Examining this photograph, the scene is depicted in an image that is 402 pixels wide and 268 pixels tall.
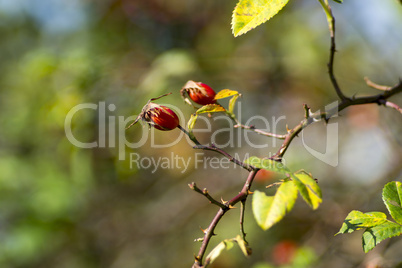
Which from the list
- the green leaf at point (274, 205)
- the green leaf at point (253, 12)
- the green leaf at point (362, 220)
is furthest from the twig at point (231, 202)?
the green leaf at point (253, 12)

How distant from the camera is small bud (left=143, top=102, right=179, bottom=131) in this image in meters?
1.12

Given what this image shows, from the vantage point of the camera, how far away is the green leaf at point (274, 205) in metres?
0.75

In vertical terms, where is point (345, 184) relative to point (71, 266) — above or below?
above

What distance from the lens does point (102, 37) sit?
394 cm

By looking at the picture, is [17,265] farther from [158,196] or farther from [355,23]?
[355,23]

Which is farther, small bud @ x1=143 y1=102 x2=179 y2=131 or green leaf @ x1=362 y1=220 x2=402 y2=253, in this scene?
small bud @ x1=143 y1=102 x2=179 y2=131

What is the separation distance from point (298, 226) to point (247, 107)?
1171mm

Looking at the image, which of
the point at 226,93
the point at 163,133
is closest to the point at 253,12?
the point at 226,93

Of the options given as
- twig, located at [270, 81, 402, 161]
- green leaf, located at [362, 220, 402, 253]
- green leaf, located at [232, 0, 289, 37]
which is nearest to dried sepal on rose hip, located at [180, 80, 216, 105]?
green leaf, located at [232, 0, 289, 37]

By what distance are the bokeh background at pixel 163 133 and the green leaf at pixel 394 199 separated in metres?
1.43

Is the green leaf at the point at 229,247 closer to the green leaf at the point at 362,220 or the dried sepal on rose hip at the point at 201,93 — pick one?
the green leaf at the point at 362,220

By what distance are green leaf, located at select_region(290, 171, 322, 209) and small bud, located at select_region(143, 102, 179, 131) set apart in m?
0.43

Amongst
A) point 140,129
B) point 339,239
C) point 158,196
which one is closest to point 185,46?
point 140,129

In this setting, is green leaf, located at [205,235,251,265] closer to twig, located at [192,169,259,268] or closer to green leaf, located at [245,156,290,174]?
twig, located at [192,169,259,268]
